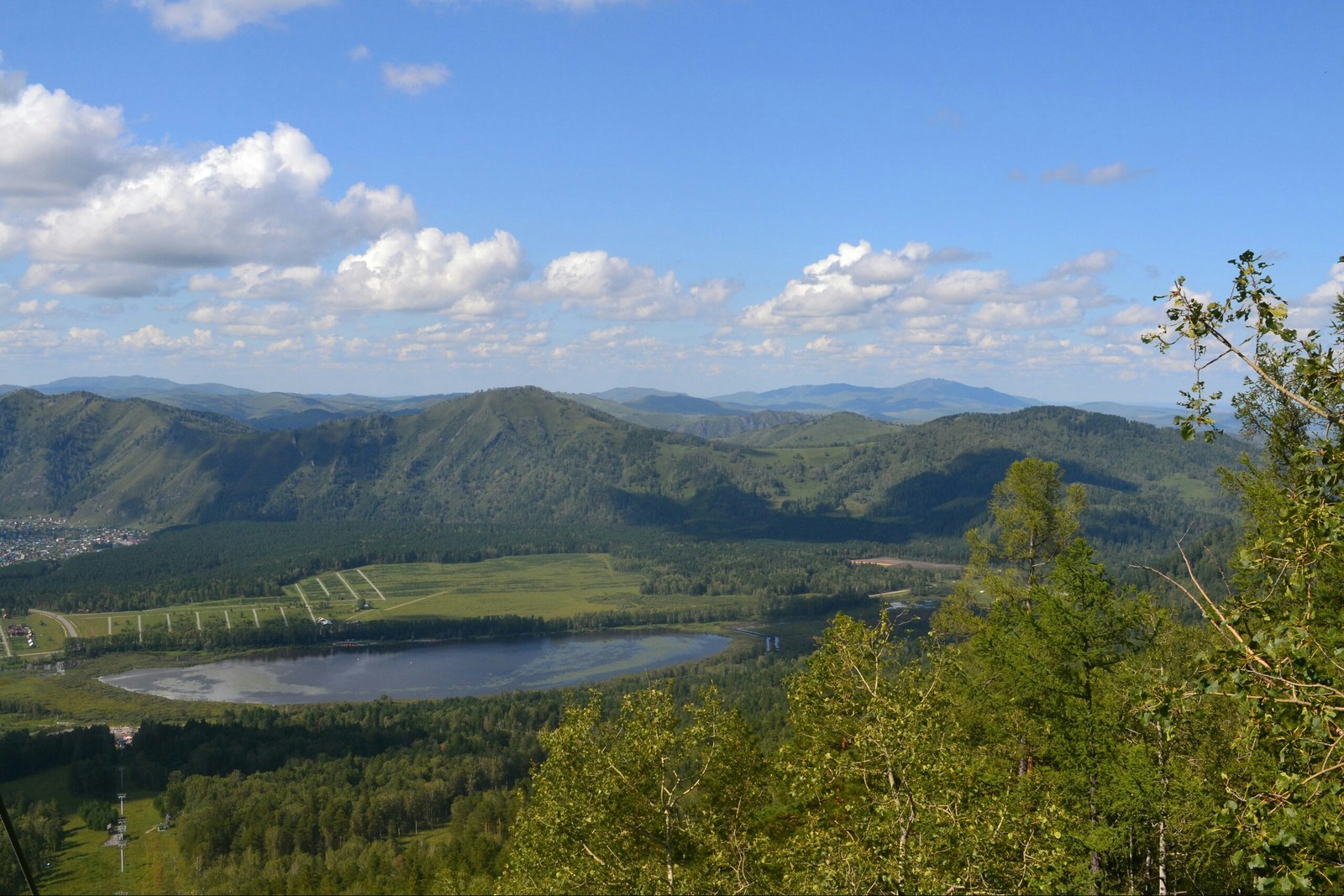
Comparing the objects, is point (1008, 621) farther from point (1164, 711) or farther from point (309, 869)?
point (309, 869)

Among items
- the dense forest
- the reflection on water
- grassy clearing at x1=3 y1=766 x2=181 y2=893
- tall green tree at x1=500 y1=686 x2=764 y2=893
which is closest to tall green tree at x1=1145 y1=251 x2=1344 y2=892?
the dense forest

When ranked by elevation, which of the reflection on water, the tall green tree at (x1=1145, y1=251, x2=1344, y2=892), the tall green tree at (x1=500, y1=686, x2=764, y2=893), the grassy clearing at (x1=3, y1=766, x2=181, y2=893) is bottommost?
the reflection on water

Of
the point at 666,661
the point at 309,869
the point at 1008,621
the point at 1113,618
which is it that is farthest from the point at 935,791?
the point at 666,661

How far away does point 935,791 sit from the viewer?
16719 mm

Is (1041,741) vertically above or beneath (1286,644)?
beneath

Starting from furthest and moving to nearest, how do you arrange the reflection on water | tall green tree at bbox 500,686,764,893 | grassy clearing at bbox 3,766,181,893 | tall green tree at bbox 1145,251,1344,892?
the reflection on water
grassy clearing at bbox 3,766,181,893
tall green tree at bbox 500,686,764,893
tall green tree at bbox 1145,251,1344,892

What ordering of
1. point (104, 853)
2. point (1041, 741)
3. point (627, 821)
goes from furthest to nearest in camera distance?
point (104, 853), point (1041, 741), point (627, 821)

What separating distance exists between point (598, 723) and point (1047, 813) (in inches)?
455

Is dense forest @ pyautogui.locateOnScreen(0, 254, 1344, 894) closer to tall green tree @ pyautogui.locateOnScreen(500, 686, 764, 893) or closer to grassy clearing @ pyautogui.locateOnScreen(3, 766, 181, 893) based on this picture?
tall green tree @ pyautogui.locateOnScreen(500, 686, 764, 893)

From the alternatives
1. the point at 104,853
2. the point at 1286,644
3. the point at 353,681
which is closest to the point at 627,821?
the point at 1286,644

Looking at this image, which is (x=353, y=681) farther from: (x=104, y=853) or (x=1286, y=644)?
(x=1286, y=644)

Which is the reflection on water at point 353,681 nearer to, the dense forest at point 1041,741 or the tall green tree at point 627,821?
the dense forest at point 1041,741

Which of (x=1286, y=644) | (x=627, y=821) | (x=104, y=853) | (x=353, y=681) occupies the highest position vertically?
(x=1286, y=644)

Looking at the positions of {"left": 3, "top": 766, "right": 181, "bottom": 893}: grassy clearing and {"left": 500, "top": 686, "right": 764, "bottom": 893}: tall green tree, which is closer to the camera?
{"left": 500, "top": 686, "right": 764, "bottom": 893}: tall green tree
